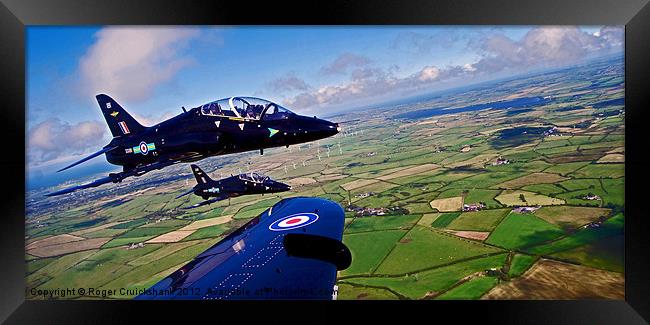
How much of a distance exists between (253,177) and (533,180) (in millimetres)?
2579

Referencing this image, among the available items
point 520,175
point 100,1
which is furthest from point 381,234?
point 100,1

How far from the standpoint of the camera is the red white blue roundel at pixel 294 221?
3400mm

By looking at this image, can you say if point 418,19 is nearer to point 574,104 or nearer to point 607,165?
point 574,104

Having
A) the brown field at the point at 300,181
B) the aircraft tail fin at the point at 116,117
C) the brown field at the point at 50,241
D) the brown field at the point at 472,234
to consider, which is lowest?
the brown field at the point at 472,234

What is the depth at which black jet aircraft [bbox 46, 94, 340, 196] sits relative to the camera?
12.3ft

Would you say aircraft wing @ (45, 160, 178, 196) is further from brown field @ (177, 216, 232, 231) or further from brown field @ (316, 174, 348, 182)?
brown field @ (316, 174, 348, 182)

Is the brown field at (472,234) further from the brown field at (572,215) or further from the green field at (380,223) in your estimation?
the brown field at (572,215)

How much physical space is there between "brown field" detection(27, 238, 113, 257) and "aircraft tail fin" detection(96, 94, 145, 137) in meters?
1.01

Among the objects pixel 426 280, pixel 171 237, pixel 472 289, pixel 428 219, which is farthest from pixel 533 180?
pixel 171 237

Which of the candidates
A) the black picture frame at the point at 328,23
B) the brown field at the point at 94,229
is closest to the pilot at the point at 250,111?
the black picture frame at the point at 328,23

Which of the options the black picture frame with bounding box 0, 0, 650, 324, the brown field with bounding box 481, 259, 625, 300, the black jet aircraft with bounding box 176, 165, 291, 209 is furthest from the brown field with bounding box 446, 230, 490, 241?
the black jet aircraft with bounding box 176, 165, 291, 209

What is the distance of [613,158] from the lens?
4027mm

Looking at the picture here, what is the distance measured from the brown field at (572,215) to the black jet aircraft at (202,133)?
2.10m

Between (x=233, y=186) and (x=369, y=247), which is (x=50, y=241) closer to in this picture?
(x=233, y=186)
